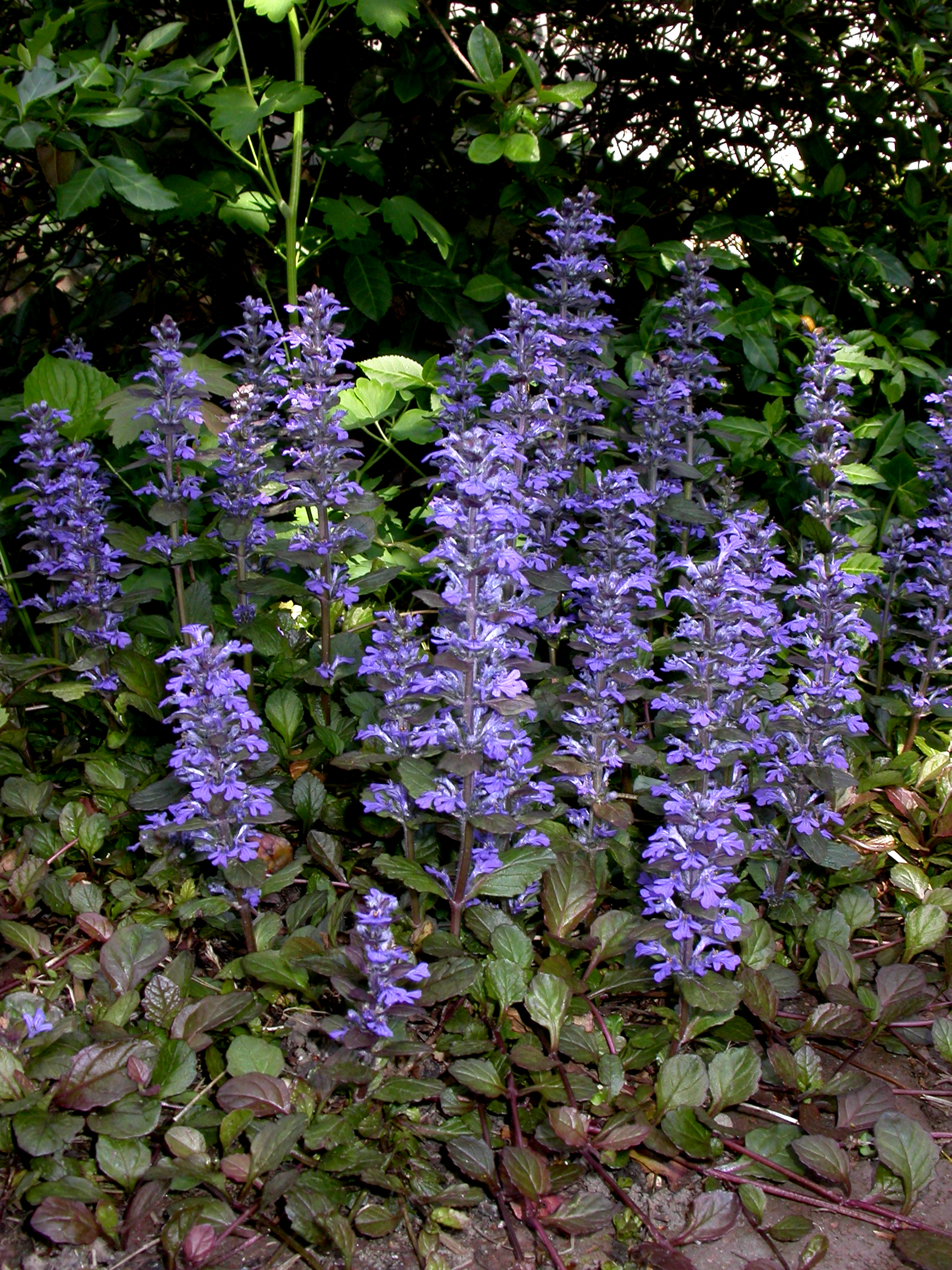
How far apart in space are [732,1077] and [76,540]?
238cm

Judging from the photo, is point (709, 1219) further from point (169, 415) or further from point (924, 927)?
point (169, 415)

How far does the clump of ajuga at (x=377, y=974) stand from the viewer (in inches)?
86.0

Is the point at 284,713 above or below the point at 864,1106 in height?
above

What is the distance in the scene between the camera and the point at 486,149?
3.51 metres

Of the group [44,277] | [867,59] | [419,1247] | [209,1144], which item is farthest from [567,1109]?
[867,59]

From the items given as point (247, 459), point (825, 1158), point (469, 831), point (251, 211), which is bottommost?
point (825, 1158)

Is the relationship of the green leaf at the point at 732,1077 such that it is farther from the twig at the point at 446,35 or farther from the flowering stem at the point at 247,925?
the twig at the point at 446,35

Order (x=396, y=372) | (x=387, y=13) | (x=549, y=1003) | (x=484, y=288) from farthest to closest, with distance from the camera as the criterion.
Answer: (x=484, y=288), (x=396, y=372), (x=387, y=13), (x=549, y=1003)

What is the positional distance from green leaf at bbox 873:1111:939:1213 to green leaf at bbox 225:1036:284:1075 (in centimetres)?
137

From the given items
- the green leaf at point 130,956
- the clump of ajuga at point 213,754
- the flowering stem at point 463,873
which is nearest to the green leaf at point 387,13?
the clump of ajuga at point 213,754

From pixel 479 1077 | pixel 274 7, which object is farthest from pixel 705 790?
Answer: pixel 274 7

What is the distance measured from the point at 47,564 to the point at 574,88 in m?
2.36

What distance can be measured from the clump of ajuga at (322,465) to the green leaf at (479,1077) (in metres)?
1.20

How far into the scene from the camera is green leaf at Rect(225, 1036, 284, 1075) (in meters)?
2.40
